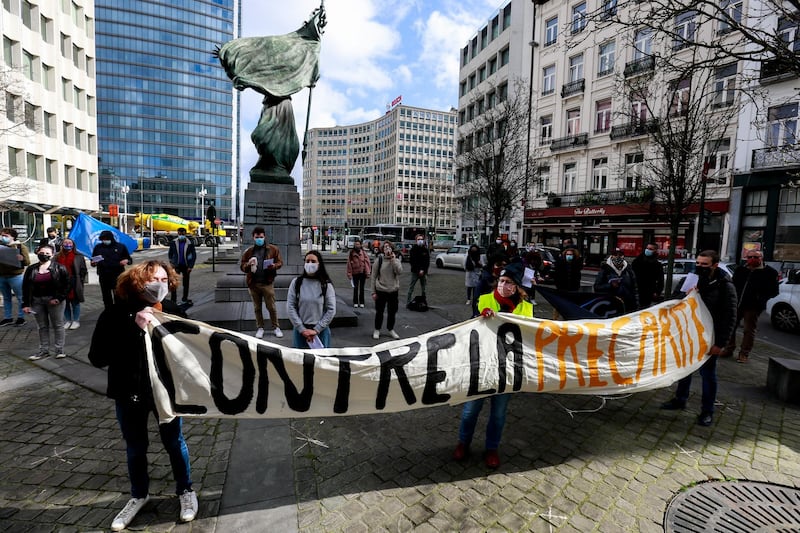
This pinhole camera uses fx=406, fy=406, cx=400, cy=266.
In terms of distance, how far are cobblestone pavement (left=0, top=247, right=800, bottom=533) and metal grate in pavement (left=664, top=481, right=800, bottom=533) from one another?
10 cm

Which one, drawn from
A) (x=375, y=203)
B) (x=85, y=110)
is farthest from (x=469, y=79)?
(x=375, y=203)

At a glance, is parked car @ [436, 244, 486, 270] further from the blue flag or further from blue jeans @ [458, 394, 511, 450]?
blue jeans @ [458, 394, 511, 450]

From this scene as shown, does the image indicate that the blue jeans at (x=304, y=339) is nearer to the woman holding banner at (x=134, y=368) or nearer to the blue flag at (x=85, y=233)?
the woman holding banner at (x=134, y=368)

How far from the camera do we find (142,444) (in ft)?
9.71

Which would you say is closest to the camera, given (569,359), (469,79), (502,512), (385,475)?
(502,512)

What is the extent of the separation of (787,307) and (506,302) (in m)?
10.3

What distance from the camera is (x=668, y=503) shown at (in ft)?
10.7

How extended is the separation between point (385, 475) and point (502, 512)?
3.35 ft

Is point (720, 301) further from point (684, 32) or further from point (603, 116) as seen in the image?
point (603, 116)

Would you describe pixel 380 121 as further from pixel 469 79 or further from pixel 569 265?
pixel 569 265

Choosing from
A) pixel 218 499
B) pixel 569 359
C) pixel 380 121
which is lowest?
pixel 218 499

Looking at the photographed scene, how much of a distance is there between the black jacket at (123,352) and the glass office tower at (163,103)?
101 meters

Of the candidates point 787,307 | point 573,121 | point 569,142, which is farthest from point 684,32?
point 787,307

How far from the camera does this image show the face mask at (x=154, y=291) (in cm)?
292
